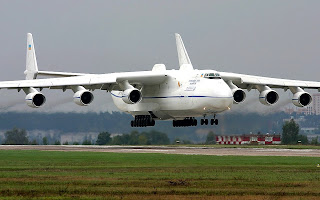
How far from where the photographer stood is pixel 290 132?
6084 centimetres

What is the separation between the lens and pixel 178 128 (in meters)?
57.6

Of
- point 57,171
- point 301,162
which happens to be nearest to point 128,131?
point 301,162

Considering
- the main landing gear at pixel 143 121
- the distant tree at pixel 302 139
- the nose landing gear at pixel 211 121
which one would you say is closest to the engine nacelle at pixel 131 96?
the nose landing gear at pixel 211 121

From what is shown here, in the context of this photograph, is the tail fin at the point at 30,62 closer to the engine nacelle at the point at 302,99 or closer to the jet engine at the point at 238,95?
the jet engine at the point at 238,95

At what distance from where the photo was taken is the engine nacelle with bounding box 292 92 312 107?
56.0 m

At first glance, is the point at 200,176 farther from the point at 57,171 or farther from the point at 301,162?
the point at 301,162

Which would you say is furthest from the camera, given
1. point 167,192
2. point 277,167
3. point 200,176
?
point 277,167

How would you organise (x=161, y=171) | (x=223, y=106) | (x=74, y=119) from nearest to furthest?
(x=161, y=171), (x=223, y=106), (x=74, y=119)

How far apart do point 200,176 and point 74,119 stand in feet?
122

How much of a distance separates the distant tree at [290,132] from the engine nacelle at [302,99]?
4512 mm

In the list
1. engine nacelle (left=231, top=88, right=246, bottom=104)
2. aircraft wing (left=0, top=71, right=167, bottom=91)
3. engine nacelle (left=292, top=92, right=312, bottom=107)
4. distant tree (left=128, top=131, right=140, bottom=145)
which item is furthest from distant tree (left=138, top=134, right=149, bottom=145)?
engine nacelle (left=292, top=92, right=312, bottom=107)

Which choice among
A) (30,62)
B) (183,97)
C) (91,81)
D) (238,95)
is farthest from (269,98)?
(30,62)

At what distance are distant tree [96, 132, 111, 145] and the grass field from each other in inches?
1198

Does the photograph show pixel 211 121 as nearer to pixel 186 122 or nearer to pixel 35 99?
pixel 186 122
